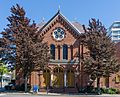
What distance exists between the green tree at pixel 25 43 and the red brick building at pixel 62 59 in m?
5.32

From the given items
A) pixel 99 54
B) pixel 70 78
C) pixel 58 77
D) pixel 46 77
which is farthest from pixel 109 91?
pixel 46 77

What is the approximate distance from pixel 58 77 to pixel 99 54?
9.19 meters

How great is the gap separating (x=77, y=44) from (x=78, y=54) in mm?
1745

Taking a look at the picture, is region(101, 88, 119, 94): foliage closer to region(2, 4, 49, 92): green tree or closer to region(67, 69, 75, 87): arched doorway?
region(67, 69, 75, 87): arched doorway

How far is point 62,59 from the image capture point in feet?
179

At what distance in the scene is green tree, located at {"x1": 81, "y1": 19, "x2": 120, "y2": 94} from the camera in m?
47.9

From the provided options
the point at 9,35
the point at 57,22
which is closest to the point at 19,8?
the point at 9,35

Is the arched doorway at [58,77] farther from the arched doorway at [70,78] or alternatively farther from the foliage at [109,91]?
the foliage at [109,91]

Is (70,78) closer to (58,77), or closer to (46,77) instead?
(58,77)

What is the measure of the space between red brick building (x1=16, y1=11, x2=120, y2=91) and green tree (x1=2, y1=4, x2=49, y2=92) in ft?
17.5

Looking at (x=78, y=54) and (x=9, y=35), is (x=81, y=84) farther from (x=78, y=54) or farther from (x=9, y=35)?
(x=9, y=35)

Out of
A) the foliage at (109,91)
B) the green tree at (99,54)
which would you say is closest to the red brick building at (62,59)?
the foliage at (109,91)

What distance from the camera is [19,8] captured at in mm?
49125

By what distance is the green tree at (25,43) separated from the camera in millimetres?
46906
